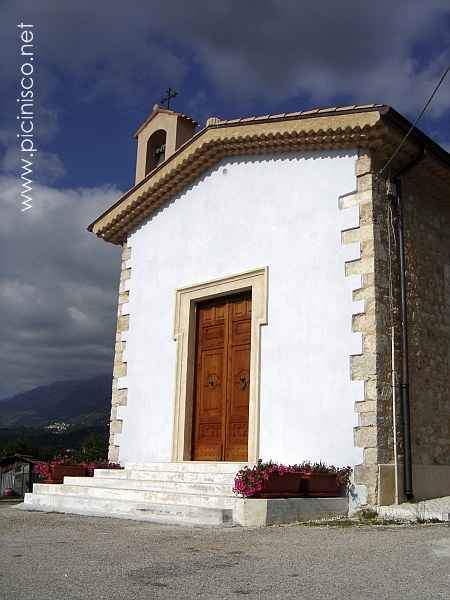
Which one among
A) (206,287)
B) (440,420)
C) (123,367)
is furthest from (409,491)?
(123,367)

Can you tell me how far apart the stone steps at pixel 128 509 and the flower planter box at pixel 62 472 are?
1.89ft

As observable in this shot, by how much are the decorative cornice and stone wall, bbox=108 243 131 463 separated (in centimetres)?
73

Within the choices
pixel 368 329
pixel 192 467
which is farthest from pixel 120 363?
pixel 368 329

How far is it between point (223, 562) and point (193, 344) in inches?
254

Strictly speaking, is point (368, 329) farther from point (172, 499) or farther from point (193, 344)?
point (193, 344)

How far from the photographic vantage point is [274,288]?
31.9 ft

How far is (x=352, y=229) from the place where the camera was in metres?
9.01

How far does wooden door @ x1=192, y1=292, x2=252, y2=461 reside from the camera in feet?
33.3

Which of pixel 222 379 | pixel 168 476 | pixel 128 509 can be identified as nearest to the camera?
pixel 128 509

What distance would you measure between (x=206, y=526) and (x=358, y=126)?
5485mm

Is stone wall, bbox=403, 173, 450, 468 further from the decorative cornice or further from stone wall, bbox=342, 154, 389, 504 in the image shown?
the decorative cornice

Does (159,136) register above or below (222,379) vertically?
above

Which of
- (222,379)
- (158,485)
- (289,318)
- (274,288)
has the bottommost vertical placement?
(158,485)

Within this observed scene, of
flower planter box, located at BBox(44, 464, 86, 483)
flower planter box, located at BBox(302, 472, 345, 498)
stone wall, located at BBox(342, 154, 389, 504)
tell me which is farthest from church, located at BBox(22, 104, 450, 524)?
flower planter box, located at BBox(44, 464, 86, 483)
